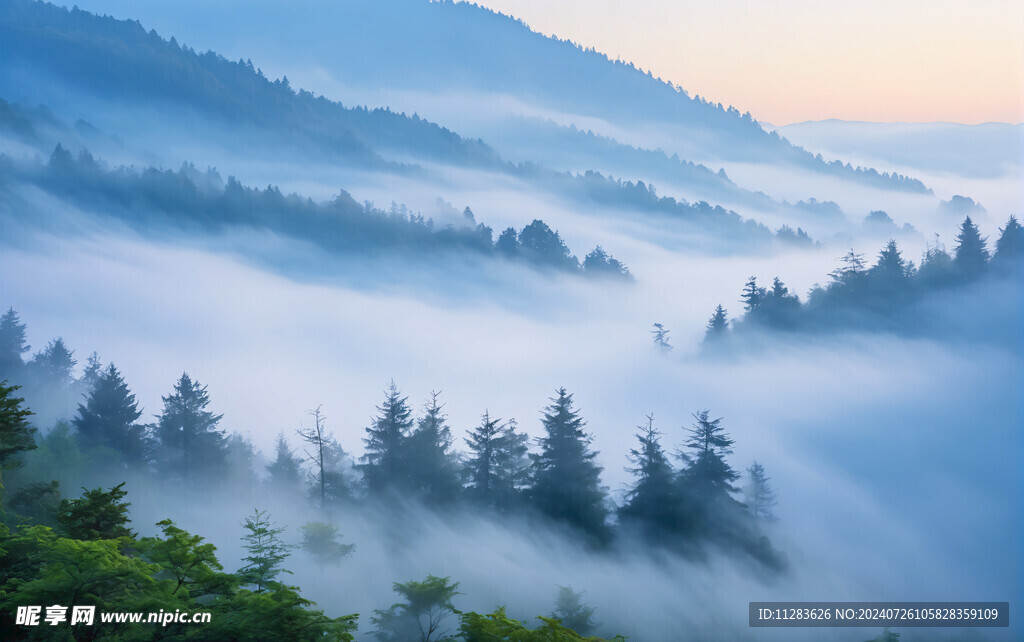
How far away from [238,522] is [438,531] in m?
12.2

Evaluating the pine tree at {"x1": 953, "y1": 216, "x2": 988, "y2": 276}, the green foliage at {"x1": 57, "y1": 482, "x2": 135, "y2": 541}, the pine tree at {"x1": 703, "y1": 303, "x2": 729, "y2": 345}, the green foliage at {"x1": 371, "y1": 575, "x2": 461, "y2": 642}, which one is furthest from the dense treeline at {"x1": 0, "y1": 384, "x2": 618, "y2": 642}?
the pine tree at {"x1": 703, "y1": 303, "x2": 729, "y2": 345}

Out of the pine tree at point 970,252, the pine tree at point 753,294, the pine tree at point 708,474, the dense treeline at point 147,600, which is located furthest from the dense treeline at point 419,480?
the pine tree at point 970,252

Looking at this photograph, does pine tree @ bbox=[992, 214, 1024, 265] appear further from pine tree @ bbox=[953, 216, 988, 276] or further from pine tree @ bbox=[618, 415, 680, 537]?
pine tree @ bbox=[618, 415, 680, 537]

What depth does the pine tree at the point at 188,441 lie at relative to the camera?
4259 centimetres

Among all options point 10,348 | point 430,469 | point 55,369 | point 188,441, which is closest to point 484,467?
point 430,469

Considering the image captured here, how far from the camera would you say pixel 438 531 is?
39969mm

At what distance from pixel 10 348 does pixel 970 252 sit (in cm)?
8880

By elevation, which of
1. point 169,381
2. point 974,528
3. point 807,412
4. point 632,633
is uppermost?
point 169,381

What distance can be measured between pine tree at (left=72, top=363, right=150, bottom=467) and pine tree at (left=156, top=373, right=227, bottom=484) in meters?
1.25

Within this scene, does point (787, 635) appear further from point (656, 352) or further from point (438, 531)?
point (656, 352)

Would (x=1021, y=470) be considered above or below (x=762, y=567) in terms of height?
above

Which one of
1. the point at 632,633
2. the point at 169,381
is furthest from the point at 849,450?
the point at 169,381

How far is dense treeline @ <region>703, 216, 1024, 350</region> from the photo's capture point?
254 feet

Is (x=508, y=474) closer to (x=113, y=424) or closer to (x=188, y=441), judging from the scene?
(x=188, y=441)
